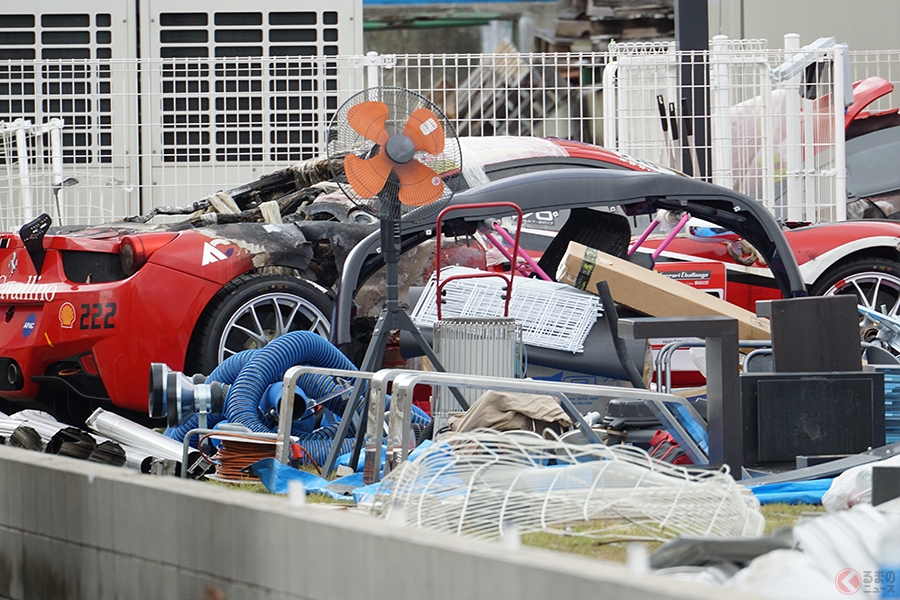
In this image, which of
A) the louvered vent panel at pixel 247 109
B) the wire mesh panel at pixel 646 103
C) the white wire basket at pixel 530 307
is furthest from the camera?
the louvered vent panel at pixel 247 109

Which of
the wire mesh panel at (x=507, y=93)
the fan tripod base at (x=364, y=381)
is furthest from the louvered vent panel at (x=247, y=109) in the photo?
the fan tripod base at (x=364, y=381)

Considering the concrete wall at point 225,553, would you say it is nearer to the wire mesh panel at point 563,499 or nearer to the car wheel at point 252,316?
→ the wire mesh panel at point 563,499

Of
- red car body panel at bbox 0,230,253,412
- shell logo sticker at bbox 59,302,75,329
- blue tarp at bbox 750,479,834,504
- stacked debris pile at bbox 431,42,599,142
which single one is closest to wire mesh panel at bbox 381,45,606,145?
stacked debris pile at bbox 431,42,599,142

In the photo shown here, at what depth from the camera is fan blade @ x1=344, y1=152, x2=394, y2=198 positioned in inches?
256

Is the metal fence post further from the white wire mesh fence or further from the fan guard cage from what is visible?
the fan guard cage

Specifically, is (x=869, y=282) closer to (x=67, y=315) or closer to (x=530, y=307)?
(x=530, y=307)

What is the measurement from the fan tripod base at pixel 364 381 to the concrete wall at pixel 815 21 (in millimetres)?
15769

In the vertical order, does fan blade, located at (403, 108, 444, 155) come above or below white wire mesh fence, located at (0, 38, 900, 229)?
below

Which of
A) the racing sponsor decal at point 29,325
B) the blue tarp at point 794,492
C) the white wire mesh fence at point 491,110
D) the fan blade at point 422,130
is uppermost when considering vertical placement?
the white wire mesh fence at point 491,110

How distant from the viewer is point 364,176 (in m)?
6.54

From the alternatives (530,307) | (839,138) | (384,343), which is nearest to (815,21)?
(839,138)

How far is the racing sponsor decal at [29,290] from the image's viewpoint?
296 inches

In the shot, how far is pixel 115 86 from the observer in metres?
12.3

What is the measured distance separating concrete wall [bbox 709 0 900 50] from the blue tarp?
53.8ft
